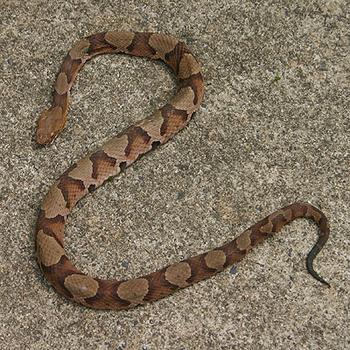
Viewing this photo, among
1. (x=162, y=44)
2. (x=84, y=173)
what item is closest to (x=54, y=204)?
(x=84, y=173)

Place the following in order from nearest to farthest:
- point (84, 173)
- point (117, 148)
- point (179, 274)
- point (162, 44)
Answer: point (179, 274), point (84, 173), point (117, 148), point (162, 44)

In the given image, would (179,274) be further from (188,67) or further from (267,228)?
→ (188,67)

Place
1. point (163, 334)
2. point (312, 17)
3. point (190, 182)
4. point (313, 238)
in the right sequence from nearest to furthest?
point (163, 334) < point (313, 238) < point (190, 182) < point (312, 17)

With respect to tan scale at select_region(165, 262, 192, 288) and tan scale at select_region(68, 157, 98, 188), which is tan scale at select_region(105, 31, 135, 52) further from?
tan scale at select_region(165, 262, 192, 288)

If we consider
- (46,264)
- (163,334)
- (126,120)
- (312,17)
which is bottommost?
(163,334)

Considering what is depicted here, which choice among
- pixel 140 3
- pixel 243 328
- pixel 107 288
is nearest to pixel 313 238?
pixel 243 328

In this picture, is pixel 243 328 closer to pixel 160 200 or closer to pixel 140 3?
pixel 160 200
